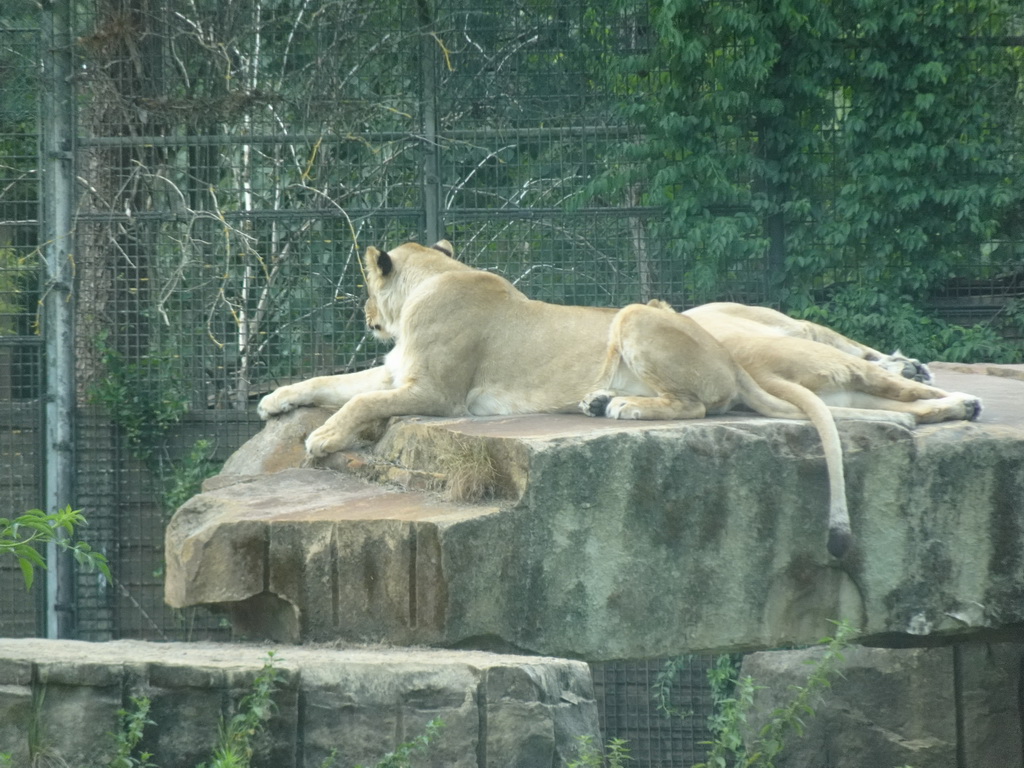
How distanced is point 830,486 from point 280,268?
432 centimetres

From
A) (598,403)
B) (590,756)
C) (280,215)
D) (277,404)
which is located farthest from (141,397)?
(590,756)

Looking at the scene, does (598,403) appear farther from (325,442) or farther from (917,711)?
(917,711)

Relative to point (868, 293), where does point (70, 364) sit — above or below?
below

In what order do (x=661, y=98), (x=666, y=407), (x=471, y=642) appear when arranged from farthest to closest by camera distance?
1. (x=661, y=98)
2. (x=666, y=407)
3. (x=471, y=642)

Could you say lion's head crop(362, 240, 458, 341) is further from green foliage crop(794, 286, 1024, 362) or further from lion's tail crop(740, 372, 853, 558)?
green foliage crop(794, 286, 1024, 362)

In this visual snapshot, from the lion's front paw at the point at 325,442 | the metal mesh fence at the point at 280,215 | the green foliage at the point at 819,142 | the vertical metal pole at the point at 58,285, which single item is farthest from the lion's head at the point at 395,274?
the vertical metal pole at the point at 58,285

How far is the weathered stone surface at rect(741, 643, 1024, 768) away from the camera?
6262 millimetres

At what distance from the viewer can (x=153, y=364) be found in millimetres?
8000

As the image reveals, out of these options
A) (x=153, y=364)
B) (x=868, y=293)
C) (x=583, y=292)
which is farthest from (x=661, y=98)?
(x=153, y=364)

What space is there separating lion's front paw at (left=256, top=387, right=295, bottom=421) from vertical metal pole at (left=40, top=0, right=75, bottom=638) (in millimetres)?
2031

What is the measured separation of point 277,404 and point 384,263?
0.91m

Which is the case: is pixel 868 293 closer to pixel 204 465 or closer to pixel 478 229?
pixel 478 229

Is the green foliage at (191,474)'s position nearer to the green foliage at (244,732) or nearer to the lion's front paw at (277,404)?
the lion's front paw at (277,404)

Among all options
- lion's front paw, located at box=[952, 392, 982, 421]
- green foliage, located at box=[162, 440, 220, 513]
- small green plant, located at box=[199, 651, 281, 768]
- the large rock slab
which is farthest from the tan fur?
green foliage, located at box=[162, 440, 220, 513]
